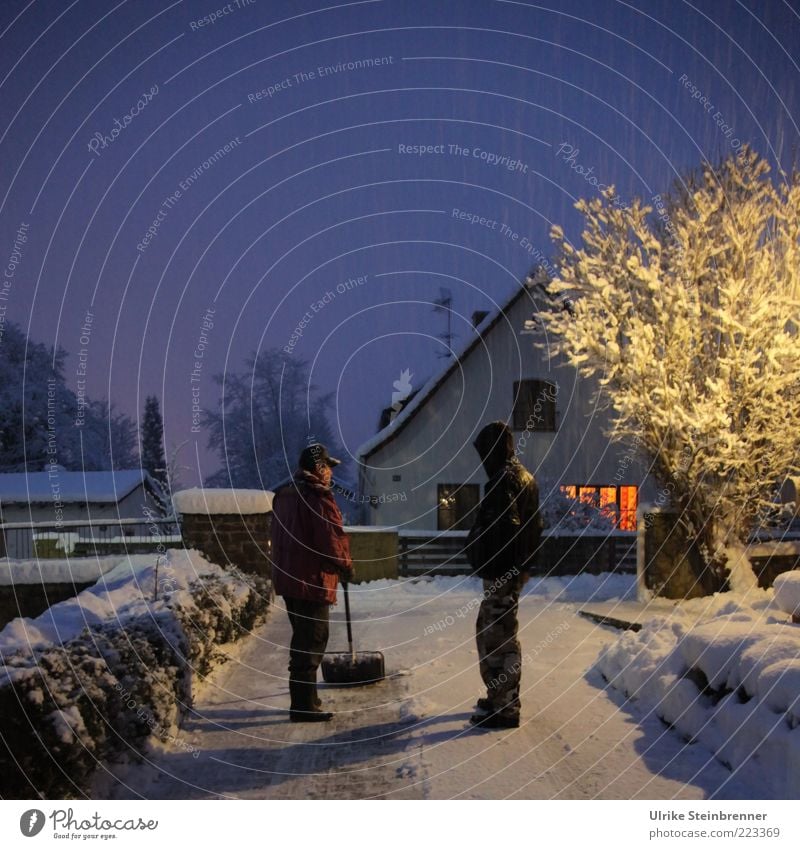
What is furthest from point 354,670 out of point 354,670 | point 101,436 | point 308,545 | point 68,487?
point 101,436

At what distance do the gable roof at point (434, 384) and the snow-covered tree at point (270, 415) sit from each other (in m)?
8.28

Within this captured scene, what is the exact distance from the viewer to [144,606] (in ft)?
19.1

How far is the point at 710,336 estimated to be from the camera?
37.3 feet

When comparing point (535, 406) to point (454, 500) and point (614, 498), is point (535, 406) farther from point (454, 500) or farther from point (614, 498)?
point (614, 498)

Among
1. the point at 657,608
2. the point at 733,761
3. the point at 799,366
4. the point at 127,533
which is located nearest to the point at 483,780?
the point at 733,761

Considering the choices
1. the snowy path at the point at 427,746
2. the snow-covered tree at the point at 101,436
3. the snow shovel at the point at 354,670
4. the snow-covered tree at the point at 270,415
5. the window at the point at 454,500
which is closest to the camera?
the snowy path at the point at 427,746

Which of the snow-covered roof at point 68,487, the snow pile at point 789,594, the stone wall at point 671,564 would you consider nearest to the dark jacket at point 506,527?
the snow pile at point 789,594

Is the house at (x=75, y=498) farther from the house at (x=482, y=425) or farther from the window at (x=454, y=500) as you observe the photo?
the window at (x=454, y=500)

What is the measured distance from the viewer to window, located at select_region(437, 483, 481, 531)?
65.0ft

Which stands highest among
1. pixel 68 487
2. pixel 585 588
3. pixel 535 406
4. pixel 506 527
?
pixel 535 406

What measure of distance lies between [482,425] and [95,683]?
15352 millimetres

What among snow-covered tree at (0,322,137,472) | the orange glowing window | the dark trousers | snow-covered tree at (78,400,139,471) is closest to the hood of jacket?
the dark trousers

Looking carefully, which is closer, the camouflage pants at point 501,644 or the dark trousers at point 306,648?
the camouflage pants at point 501,644

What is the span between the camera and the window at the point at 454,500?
19.8m
